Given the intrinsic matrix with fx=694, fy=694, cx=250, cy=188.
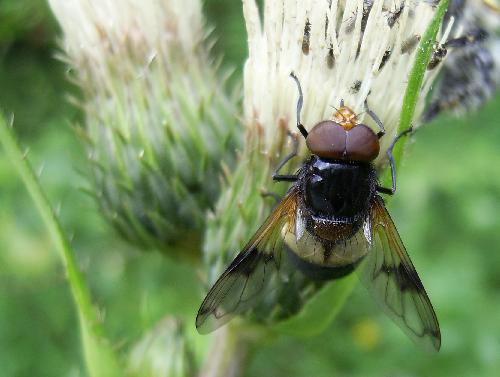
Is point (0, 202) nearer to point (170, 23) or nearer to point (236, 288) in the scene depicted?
point (170, 23)

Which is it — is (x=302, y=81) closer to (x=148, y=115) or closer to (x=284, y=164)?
(x=284, y=164)

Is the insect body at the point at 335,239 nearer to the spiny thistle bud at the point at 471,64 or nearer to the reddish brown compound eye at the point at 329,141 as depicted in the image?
the reddish brown compound eye at the point at 329,141

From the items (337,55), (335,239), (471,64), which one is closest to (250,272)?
(335,239)

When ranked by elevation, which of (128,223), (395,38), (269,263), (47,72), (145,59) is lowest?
(47,72)

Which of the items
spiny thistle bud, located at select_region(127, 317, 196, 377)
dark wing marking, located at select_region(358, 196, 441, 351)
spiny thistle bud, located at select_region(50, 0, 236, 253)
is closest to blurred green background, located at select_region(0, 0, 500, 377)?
spiny thistle bud, located at select_region(50, 0, 236, 253)

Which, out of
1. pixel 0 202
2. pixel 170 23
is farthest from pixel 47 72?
pixel 170 23

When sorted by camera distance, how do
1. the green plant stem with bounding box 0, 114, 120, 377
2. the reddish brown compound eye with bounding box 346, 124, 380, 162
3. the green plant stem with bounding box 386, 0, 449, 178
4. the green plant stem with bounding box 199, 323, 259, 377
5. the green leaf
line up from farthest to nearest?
1. the green plant stem with bounding box 199, 323, 259, 377
2. the green leaf
3. the reddish brown compound eye with bounding box 346, 124, 380, 162
4. the green plant stem with bounding box 0, 114, 120, 377
5. the green plant stem with bounding box 386, 0, 449, 178

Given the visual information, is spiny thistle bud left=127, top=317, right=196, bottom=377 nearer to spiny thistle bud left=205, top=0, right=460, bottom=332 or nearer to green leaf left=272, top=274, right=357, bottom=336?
spiny thistle bud left=205, top=0, right=460, bottom=332
